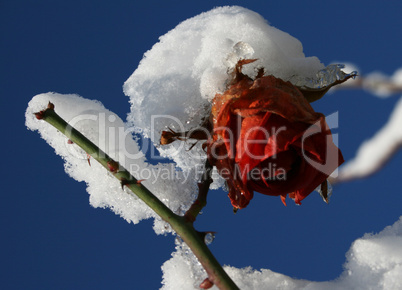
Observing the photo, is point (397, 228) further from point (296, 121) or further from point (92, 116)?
point (92, 116)

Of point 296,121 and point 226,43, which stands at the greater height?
point 226,43

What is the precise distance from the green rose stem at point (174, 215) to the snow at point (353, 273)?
10cm

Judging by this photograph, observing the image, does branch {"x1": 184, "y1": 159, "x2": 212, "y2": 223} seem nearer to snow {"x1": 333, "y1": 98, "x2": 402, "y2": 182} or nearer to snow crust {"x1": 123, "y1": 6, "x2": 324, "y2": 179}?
snow crust {"x1": 123, "y1": 6, "x2": 324, "y2": 179}

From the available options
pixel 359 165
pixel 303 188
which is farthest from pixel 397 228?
pixel 359 165

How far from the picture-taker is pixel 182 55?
0.41 metres

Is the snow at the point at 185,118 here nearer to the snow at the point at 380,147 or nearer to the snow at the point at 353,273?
the snow at the point at 353,273

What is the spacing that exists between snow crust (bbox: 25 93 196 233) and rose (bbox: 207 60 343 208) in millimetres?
124

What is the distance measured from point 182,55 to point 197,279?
20 centimetres

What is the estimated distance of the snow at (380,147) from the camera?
2.29 ft

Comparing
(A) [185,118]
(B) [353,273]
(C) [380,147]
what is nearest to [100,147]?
(A) [185,118]

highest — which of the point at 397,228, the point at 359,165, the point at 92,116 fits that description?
the point at 92,116

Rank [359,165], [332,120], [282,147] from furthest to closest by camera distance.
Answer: [359,165] < [332,120] < [282,147]

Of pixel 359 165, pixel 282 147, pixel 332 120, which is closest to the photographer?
pixel 282 147

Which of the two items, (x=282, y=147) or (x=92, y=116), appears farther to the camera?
(x=92, y=116)
